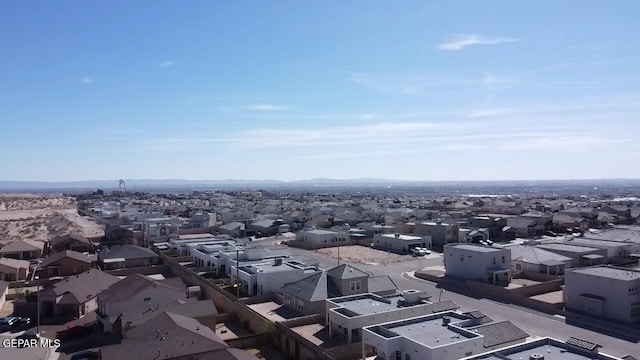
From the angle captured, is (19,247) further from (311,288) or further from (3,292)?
(311,288)

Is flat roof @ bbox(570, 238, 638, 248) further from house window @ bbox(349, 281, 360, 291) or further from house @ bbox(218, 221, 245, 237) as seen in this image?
house @ bbox(218, 221, 245, 237)

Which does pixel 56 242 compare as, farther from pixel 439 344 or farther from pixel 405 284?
pixel 439 344

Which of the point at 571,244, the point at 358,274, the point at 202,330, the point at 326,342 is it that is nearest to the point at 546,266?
the point at 571,244

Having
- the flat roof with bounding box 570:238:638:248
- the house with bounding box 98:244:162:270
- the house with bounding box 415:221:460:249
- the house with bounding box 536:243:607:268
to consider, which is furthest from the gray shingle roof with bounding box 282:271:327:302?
the house with bounding box 415:221:460:249

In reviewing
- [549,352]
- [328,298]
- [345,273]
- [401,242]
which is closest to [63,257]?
[328,298]

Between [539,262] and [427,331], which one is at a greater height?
[427,331]
